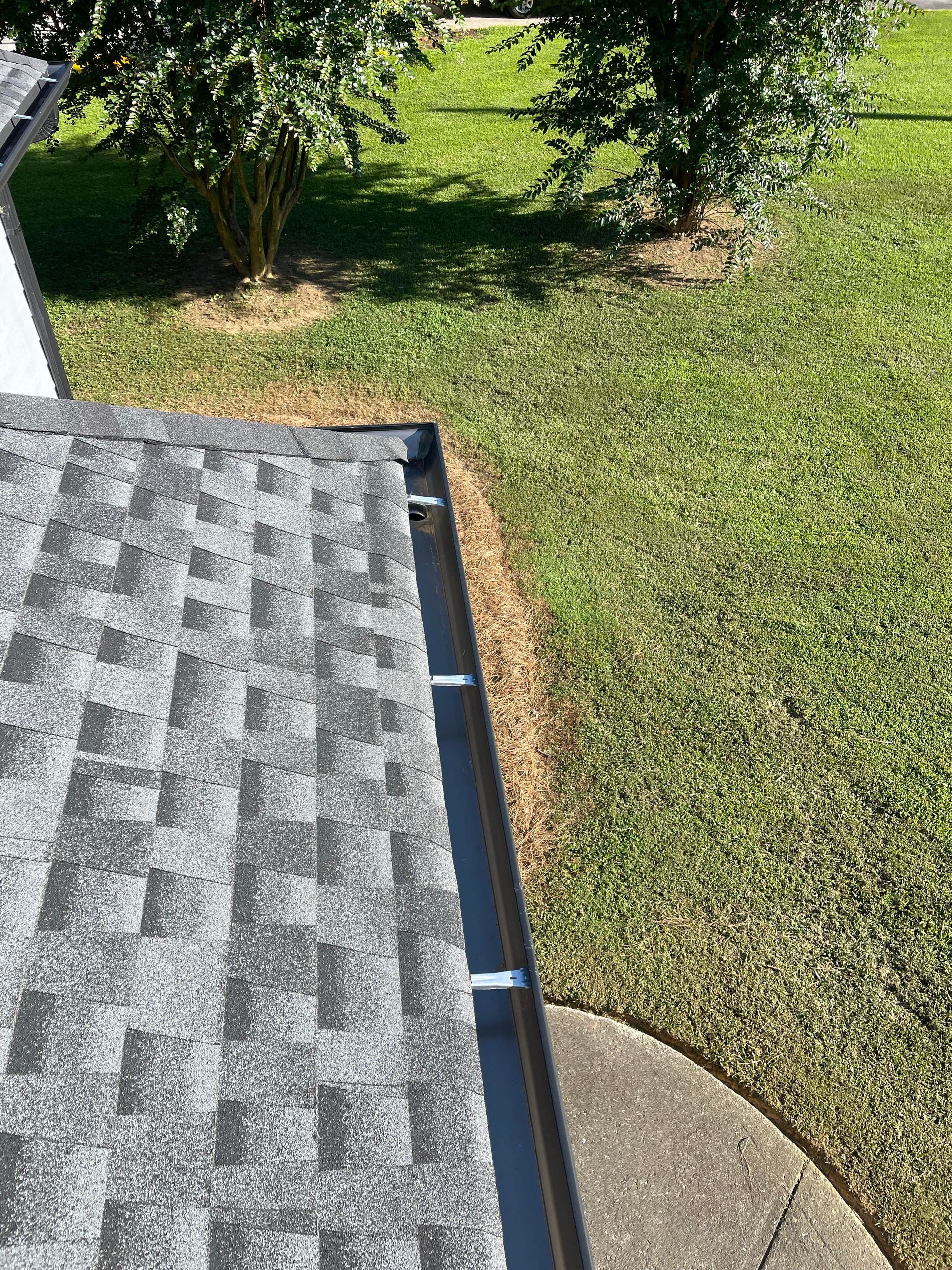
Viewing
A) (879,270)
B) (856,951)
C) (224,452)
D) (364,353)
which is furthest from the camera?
(879,270)

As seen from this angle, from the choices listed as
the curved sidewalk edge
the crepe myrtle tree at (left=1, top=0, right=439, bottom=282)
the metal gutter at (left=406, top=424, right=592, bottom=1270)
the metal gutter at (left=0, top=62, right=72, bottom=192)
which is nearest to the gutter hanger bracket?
the metal gutter at (left=406, top=424, right=592, bottom=1270)

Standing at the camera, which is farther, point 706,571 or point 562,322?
point 562,322

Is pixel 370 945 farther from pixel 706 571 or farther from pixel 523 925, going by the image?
pixel 706 571

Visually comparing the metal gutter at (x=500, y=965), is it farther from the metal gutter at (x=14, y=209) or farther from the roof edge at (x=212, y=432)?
the metal gutter at (x=14, y=209)

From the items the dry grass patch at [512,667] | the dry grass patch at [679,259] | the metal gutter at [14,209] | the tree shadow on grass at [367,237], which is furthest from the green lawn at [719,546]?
the metal gutter at [14,209]

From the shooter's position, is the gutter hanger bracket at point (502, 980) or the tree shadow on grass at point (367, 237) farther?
the tree shadow on grass at point (367, 237)

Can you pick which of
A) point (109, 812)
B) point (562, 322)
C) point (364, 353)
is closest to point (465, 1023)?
point (109, 812)
